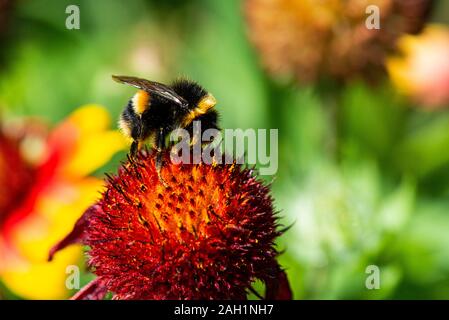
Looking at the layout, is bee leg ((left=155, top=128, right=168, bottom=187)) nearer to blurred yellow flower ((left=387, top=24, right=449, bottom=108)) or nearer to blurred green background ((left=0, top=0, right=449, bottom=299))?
blurred green background ((left=0, top=0, right=449, bottom=299))

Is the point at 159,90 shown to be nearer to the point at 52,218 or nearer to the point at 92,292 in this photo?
the point at 92,292

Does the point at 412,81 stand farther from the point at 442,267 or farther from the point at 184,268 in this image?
the point at 184,268

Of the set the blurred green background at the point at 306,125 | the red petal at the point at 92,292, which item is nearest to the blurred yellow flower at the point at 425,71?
the blurred green background at the point at 306,125

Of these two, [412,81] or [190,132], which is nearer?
[190,132]

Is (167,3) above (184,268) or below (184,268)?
above
